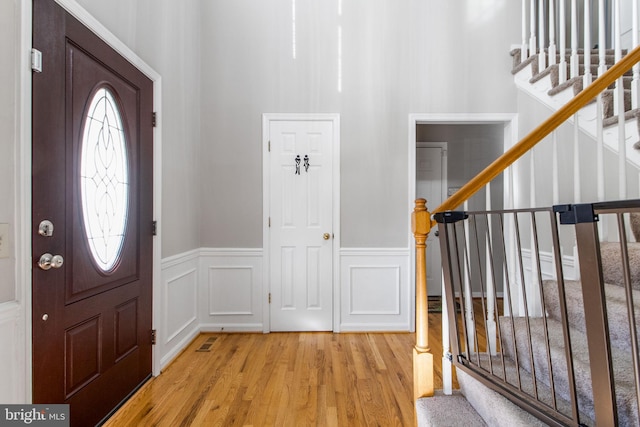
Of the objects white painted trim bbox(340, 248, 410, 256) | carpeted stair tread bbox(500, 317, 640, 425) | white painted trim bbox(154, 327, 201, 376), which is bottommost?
white painted trim bbox(154, 327, 201, 376)

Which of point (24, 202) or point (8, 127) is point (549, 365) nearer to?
point (24, 202)

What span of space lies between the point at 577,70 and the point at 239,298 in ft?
11.3

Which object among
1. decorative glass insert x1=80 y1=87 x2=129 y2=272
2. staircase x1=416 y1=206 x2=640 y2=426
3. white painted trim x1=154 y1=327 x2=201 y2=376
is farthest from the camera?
white painted trim x1=154 y1=327 x2=201 y2=376

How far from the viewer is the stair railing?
4.95 ft

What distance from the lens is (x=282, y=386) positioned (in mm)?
2070

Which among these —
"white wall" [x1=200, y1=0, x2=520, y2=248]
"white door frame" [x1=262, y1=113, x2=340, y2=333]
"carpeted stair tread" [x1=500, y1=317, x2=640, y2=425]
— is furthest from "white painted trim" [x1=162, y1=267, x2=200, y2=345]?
"carpeted stair tread" [x1=500, y1=317, x2=640, y2=425]

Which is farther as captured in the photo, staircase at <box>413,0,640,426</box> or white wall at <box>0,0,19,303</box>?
white wall at <box>0,0,19,303</box>

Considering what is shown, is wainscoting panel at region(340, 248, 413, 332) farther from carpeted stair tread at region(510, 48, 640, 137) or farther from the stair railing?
carpeted stair tread at region(510, 48, 640, 137)

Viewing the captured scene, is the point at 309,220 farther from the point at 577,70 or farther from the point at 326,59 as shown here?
the point at 577,70

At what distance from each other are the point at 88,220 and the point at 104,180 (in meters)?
0.25

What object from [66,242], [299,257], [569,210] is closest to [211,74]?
[299,257]

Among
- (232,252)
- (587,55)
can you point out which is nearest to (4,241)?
(232,252)

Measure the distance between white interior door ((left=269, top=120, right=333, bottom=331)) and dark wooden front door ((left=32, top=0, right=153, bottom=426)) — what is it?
3.75 feet

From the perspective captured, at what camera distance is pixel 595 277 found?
85 cm
